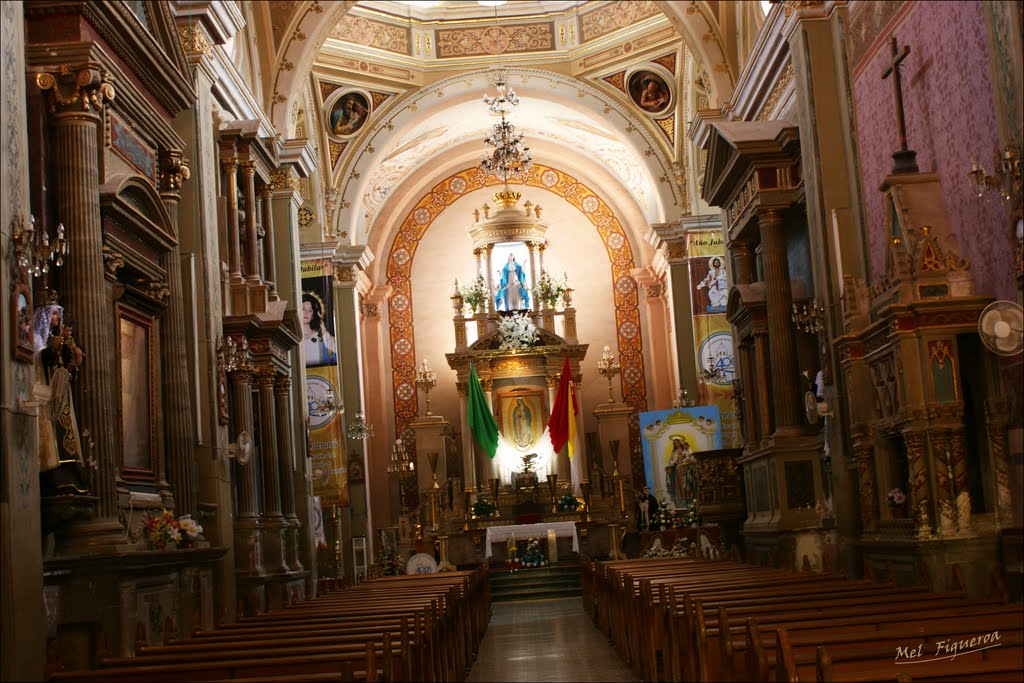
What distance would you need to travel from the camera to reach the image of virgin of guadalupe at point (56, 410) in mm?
8672

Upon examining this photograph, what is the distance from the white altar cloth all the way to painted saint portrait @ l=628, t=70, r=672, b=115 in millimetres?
8626

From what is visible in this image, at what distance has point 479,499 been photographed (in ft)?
88.8

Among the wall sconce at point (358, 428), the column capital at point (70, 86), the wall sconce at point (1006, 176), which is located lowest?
the wall sconce at point (358, 428)

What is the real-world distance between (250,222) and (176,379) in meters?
4.69

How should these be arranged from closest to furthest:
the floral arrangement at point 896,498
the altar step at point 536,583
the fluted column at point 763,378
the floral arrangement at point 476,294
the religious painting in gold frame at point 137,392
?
the floral arrangement at point 896,498, the religious painting in gold frame at point 137,392, the fluted column at point 763,378, the altar step at point 536,583, the floral arrangement at point 476,294

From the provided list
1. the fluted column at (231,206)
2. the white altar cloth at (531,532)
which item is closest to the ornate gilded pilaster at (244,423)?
the fluted column at (231,206)

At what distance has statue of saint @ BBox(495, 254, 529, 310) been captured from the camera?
29609 mm

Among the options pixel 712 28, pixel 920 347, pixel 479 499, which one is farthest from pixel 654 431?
pixel 920 347

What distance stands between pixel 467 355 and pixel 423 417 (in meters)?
1.71

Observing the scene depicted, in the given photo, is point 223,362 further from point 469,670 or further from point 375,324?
point 375,324

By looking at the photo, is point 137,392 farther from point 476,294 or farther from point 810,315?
point 476,294

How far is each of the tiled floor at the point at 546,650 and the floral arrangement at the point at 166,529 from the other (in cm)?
282

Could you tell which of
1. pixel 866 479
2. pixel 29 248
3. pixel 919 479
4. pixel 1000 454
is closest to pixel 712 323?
pixel 866 479

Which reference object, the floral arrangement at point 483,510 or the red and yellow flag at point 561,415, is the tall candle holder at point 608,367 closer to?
the red and yellow flag at point 561,415
